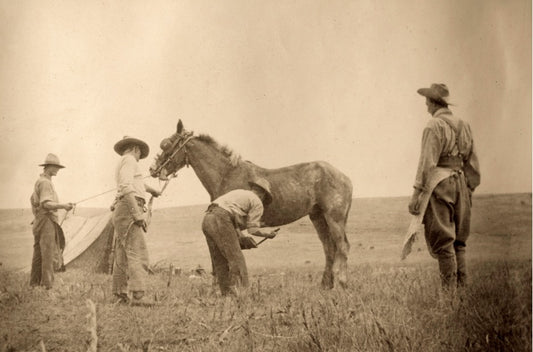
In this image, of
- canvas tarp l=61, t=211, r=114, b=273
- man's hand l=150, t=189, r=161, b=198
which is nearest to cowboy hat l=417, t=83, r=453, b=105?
man's hand l=150, t=189, r=161, b=198

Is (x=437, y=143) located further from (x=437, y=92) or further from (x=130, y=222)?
(x=130, y=222)

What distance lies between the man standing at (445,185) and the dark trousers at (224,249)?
1205 millimetres

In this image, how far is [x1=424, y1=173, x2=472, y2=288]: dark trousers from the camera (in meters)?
4.88

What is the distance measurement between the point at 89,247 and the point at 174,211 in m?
0.55

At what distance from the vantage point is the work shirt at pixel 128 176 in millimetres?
4246

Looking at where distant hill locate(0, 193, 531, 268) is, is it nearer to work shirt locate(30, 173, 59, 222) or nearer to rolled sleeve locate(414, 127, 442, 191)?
work shirt locate(30, 173, 59, 222)

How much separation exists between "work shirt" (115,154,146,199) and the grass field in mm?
228

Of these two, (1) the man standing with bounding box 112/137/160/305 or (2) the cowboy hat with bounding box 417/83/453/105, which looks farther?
(2) the cowboy hat with bounding box 417/83/453/105

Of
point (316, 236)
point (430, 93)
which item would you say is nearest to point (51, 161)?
point (316, 236)

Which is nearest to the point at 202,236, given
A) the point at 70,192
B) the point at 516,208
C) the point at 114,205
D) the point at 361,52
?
the point at 114,205

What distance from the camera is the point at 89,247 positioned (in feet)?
14.7

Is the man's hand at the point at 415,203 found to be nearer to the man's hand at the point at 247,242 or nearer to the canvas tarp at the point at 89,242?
the man's hand at the point at 247,242

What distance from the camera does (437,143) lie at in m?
4.88

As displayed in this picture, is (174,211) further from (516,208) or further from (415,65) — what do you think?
(516,208)
